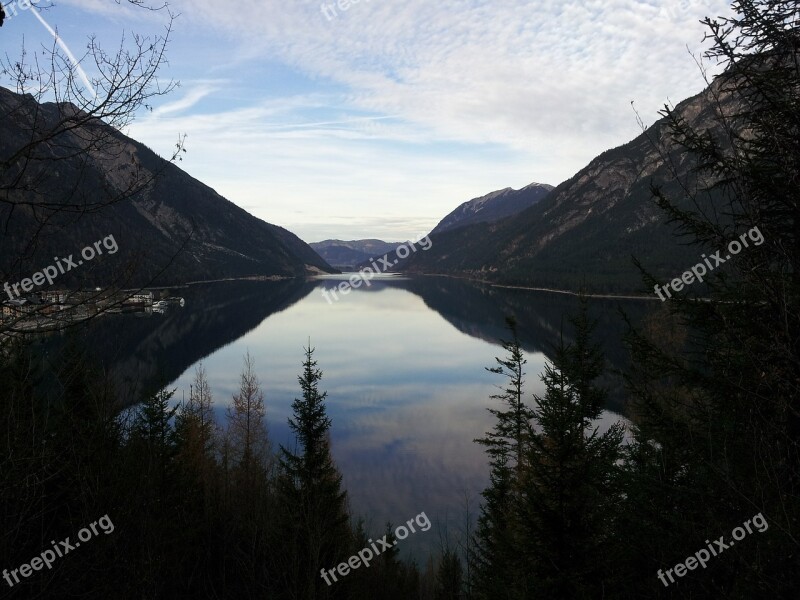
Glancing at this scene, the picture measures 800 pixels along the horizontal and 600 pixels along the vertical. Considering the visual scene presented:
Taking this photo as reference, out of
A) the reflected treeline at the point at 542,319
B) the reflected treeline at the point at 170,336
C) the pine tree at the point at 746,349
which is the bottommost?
the reflected treeline at the point at 542,319

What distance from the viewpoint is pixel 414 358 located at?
7062 cm

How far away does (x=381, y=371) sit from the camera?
2440 inches

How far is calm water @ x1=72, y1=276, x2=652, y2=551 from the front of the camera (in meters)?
31.0

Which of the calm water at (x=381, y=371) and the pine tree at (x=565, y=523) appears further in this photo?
the calm water at (x=381, y=371)

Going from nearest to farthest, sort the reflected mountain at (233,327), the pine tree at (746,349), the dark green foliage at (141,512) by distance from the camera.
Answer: the pine tree at (746,349)
the dark green foliage at (141,512)
the reflected mountain at (233,327)

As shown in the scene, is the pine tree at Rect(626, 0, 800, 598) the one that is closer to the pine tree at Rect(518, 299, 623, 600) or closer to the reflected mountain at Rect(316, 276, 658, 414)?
the pine tree at Rect(518, 299, 623, 600)

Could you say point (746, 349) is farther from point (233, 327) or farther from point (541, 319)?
point (541, 319)

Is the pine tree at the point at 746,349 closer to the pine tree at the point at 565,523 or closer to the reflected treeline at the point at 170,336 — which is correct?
the pine tree at the point at 565,523

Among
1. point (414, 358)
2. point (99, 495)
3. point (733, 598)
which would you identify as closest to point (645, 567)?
point (733, 598)

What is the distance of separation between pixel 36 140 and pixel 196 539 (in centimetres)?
1613

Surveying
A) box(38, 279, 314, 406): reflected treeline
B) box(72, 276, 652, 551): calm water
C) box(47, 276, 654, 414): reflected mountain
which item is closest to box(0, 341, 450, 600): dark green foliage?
A: box(72, 276, 652, 551): calm water

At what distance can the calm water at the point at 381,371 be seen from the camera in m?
31.0

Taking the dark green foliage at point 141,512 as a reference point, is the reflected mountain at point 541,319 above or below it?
below

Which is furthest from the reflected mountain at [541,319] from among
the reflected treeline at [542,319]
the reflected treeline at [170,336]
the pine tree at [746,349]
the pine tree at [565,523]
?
the reflected treeline at [170,336]
